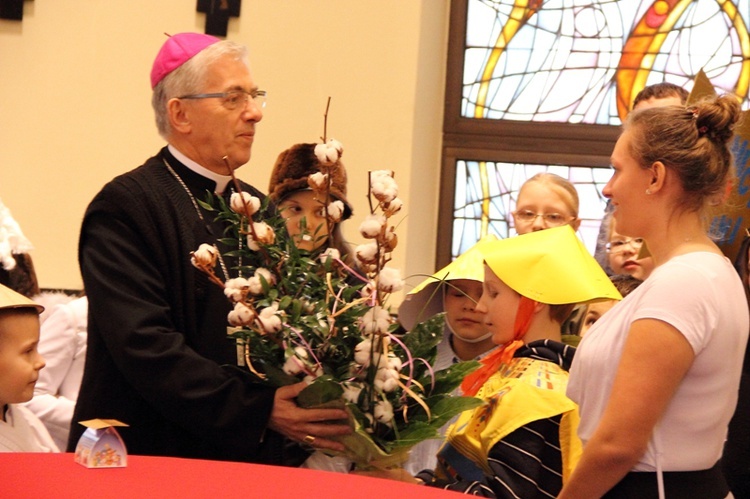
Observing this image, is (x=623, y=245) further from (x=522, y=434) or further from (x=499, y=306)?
(x=522, y=434)

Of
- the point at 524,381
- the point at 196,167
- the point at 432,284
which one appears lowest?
the point at 524,381

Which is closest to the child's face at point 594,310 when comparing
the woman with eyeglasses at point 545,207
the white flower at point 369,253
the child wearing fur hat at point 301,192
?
the woman with eyeglasses at point 545,207

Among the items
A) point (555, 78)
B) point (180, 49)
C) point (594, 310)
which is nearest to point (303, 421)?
point (180, 49)

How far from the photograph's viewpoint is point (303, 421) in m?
2.52

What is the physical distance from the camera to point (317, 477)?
1.97m

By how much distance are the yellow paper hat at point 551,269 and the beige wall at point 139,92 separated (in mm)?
2795

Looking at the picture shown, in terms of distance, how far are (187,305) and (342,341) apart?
0.59 metres

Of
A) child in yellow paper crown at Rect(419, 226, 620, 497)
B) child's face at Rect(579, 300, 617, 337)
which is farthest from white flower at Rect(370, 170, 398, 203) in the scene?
child's face at Rect(579, 300, 617, 337)

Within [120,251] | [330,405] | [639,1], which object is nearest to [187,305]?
[120,251]

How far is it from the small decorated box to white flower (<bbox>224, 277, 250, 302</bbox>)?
0.50m

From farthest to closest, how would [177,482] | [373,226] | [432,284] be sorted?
1. [432,284]
2. [373,226]
3. [177,482]

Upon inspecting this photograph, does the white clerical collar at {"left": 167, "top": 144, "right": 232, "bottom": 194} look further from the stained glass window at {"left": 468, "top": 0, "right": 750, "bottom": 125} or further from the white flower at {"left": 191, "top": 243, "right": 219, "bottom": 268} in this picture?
the stained glass window at {"left": 468, "top": 0, "right": 750, "bottom": 125}

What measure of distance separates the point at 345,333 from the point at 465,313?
3.98ft

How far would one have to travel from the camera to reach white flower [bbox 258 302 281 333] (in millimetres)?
2344
